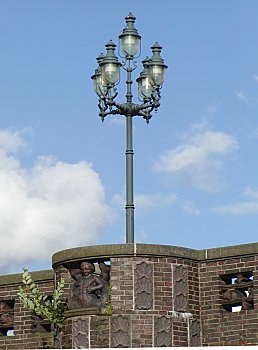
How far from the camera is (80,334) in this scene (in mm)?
25500

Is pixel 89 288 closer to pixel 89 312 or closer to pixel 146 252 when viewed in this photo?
pixel 89 312

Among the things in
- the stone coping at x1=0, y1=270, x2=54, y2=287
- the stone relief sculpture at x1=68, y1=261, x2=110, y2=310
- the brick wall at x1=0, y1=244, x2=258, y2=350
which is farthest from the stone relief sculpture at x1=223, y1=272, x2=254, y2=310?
the stone coping at x1=0, y1=270, x2=54, y2=287

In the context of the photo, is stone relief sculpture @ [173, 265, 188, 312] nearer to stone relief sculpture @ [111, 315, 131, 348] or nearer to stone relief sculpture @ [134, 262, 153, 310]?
stone relief sculpture @ [134, 262, 153, 310]

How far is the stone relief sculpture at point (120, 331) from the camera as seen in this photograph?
25047 mm

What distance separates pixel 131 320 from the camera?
25.1 m

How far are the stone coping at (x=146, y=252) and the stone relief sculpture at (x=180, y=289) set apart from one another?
0.28m

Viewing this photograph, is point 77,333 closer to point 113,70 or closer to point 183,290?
point 183,290

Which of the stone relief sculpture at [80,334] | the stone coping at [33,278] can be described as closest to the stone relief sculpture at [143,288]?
the stone relief sculpture at [80,334]

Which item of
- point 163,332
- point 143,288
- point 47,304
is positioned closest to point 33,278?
point 47,304

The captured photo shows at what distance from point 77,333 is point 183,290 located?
2125mm

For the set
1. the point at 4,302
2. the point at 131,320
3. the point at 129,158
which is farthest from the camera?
the point at 4,302

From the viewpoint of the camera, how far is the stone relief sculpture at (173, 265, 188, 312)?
84.4 feet

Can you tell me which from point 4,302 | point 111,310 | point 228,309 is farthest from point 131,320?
point 4,302

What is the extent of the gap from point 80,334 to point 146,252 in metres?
1.93
